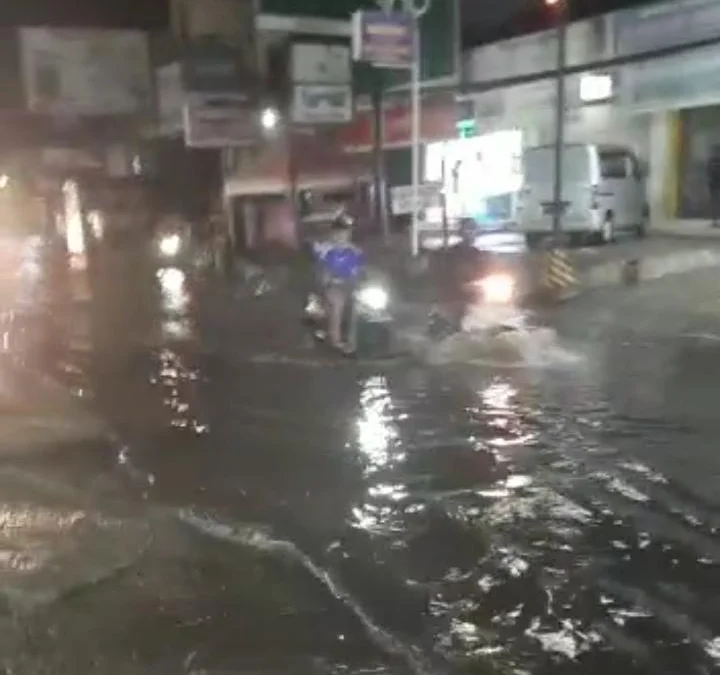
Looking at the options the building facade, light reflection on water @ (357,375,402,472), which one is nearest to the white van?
the building facade

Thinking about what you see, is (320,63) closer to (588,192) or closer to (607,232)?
(588,192)

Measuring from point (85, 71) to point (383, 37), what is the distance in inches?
418

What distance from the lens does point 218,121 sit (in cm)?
2267

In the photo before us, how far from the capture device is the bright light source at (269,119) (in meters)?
23.7

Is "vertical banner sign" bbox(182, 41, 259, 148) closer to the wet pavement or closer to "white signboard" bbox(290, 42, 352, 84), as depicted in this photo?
"white signboard" bbox(290, 42, 352, 84)

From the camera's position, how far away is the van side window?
23.3 meters

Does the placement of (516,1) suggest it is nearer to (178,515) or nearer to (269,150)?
(269,150)

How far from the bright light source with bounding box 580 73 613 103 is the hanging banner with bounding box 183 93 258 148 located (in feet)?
28.3

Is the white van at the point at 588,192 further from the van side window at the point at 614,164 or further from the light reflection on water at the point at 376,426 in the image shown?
the light reflection on water at the point at 376,426

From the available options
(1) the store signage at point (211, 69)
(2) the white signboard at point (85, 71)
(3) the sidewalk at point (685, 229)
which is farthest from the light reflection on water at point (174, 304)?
(3) the sidewalk at point (685, 229)

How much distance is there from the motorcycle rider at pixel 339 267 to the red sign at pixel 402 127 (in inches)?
456

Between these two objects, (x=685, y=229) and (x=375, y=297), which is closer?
(x=375, y=297)

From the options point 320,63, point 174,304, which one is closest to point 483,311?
point 174,304

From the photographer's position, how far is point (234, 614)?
5.50 m
